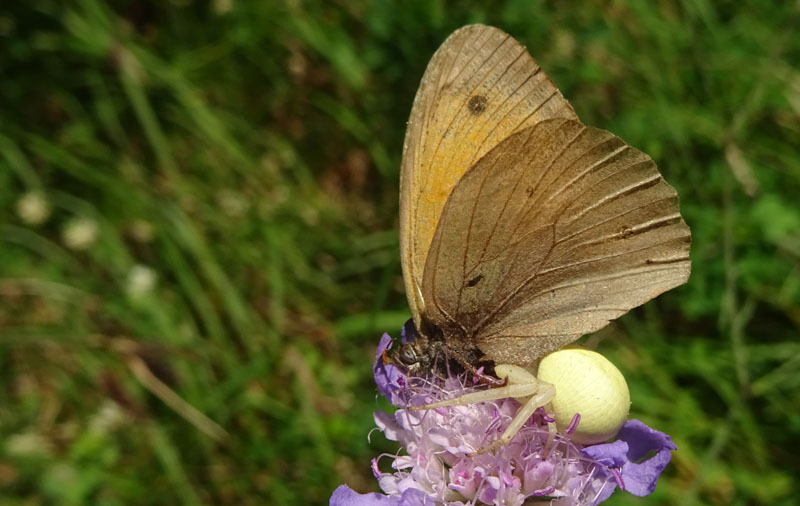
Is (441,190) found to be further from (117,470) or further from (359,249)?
(117,470)

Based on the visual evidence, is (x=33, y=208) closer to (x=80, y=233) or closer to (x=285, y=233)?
(x=80, y=233)

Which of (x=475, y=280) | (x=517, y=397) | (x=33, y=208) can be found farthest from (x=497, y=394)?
(x=33, y=208)

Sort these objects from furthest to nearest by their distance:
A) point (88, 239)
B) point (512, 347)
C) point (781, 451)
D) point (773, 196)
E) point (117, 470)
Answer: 1. point (88, 239)
2. point (117, 470)
3. point (773, 196)
4. point (781, 451)
5. point (512, 347)

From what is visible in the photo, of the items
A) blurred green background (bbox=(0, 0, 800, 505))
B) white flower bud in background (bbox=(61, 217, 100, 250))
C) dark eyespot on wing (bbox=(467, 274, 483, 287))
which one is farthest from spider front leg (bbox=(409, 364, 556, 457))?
white flower bud in background (bbox=(61, 217, 100, 250))

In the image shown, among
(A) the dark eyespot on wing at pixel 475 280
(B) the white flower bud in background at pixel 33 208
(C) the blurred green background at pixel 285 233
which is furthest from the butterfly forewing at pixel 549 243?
(B) the white flower bud in background at pixel 33 208

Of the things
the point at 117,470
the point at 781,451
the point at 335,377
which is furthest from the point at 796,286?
the point at 117,470

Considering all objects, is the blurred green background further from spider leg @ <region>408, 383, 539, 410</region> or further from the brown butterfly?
spider leg @ <region>408, 383, 539, 410</region>

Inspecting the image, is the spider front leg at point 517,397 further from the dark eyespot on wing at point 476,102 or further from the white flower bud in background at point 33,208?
the white flower bud in background at point 33,208
